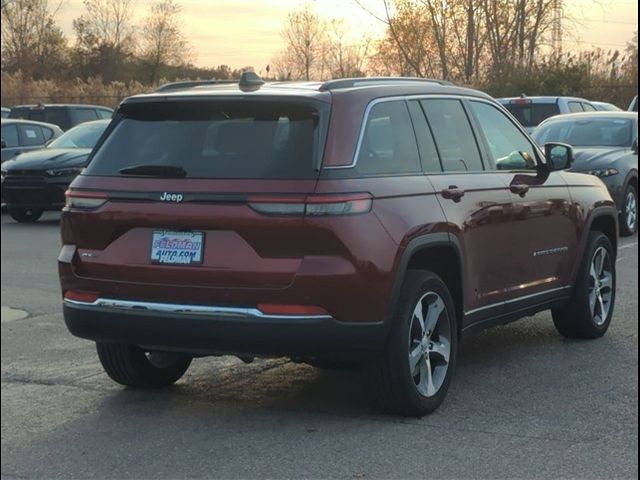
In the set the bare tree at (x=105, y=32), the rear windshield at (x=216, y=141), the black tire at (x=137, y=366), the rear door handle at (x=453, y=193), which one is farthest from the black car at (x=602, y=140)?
the black tire at (x=137, y=366)

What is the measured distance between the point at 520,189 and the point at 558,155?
1.43 ft

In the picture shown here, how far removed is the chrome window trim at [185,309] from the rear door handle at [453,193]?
1132 millimetres

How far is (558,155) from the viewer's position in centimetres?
668

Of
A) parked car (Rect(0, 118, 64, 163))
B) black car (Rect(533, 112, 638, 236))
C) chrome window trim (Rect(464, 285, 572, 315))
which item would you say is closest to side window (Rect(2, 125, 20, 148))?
parked car (Rect(0, 118, 64, 163))

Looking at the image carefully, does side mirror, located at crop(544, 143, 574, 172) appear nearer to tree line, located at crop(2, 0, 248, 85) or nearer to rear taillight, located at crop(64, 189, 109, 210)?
tree line, located at crop(2, 0, 248, 85)

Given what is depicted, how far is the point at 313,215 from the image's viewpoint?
495 cm

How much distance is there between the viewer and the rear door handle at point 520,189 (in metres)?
6.38

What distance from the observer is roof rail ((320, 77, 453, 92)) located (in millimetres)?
5406

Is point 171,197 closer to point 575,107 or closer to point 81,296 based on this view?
point 81,296

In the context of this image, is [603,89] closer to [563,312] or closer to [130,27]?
[563,312]

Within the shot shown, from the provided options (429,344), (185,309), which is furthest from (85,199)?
(429,344)

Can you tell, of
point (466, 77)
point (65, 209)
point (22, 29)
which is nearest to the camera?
point (22, 29)

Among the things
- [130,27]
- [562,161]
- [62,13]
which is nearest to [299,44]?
[130,27]

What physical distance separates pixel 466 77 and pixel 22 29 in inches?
85.0
